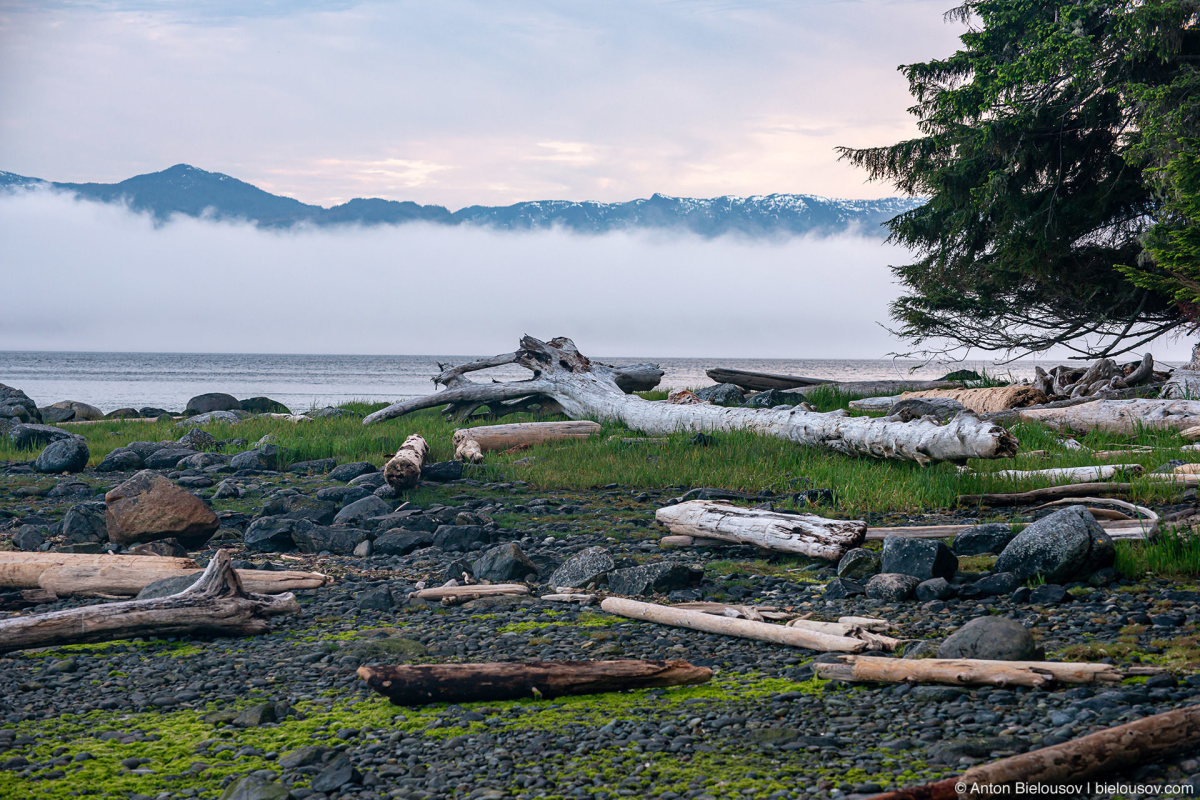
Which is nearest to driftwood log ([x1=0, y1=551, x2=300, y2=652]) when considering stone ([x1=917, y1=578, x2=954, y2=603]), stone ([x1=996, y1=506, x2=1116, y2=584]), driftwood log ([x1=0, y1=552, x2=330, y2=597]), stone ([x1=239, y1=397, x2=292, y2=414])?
driftwood log ([x1=0, y1=552, x2=330, y2=597])

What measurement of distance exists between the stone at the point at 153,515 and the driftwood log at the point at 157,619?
7.65ft

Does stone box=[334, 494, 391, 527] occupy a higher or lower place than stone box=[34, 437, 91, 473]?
higher

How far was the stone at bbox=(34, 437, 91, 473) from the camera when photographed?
11.1m

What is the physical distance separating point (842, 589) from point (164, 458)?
422 inches

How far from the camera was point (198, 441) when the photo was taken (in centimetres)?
1357

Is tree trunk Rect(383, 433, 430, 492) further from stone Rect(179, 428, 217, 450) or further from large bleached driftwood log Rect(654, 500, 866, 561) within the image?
stone Rect(179, 428, 217, 450)

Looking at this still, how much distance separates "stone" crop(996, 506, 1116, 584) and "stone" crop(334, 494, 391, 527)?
18.6ft

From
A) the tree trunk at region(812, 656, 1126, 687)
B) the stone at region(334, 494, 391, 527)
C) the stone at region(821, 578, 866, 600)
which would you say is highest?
the tree trunk at region(812, 656, 1126, 687)

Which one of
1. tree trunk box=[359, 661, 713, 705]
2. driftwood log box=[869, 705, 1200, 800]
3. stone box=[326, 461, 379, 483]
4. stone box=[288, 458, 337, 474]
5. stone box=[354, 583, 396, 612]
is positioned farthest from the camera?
stone box=[288, 458, 337, 474]

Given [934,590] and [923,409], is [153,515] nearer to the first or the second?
[934,590]

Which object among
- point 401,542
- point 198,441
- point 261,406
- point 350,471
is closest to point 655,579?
point 401,542

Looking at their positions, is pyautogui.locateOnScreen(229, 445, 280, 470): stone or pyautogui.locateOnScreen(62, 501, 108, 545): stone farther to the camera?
pyautogui.locateOnScreen(229, 445, 280, 470): stone

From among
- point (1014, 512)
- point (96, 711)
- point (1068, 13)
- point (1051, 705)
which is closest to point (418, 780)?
point (96, 711)

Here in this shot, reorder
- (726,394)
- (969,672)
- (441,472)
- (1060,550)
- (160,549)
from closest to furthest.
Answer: (969,672)
(1060,550)
(160,549)
(441,472)
(726,394)
